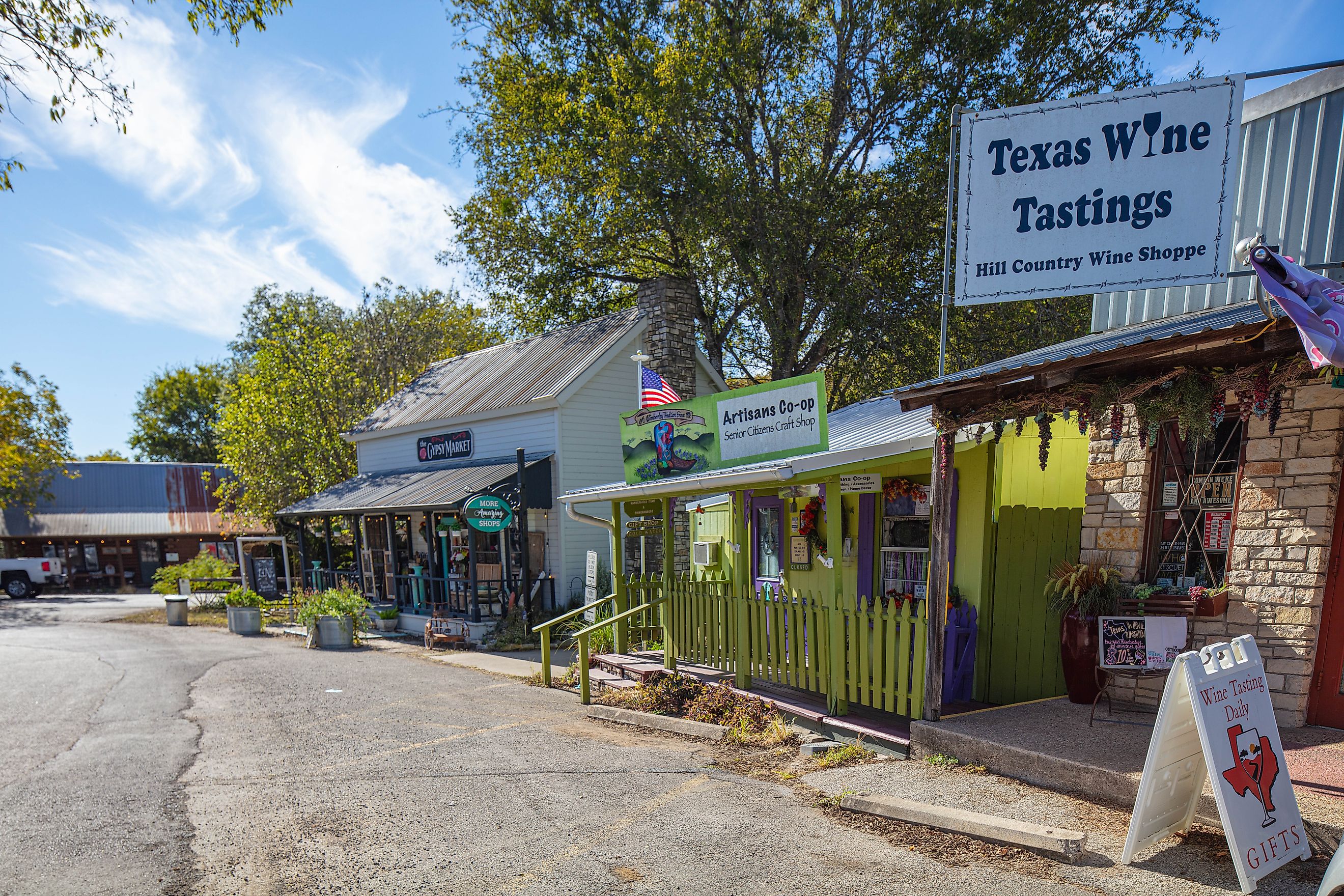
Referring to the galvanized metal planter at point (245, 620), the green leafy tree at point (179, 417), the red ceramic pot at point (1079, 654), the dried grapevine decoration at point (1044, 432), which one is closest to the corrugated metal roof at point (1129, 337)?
the dried grapevine decoration at point (1044, 432)

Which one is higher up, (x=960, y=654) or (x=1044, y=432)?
(x=1044, y=432)

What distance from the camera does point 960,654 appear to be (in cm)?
792

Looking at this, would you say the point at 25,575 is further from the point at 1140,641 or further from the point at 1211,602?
the point at 1211,602

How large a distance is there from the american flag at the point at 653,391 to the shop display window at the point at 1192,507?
6585 millimetres

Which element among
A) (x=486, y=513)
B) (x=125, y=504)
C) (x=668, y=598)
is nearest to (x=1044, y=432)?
(x=668, y=598)

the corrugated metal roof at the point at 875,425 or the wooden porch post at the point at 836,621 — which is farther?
the corrugated metal roof at the point at 875,425

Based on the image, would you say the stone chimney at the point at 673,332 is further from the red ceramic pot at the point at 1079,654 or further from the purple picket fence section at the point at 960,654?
the red ceramic pot at the point at 1079,654

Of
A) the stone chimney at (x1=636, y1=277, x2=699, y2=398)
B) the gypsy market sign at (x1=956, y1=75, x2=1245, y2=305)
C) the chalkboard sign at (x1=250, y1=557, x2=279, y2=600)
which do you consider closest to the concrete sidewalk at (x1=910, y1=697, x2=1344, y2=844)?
the gypsy market sign at (x1=956, y1=75, x2=1245, y2=305)

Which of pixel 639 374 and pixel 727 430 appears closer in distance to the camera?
pixel 727 430

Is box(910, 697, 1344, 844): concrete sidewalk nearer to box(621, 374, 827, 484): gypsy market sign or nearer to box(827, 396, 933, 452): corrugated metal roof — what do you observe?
box(827, 396, 933, 452): corrugated metal roof

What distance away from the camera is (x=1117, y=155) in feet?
19.5

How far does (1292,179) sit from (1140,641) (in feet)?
13.8

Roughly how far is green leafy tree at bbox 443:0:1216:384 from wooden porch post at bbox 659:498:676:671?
27.3ft

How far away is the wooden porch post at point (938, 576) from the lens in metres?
6.54
